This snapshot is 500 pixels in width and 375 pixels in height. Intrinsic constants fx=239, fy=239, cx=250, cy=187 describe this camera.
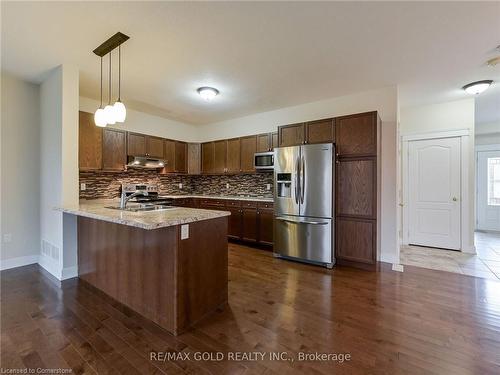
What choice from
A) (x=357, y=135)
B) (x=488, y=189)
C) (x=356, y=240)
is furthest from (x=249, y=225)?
(x=488, y=189)

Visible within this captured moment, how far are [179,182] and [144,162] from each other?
140 cm

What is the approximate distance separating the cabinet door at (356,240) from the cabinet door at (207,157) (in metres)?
3.18

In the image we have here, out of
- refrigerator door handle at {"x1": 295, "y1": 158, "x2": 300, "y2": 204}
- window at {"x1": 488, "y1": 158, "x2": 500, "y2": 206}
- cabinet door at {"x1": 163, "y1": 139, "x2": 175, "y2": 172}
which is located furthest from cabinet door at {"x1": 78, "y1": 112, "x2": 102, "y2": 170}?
window at {"x1": 488, "y1": 158, "x2": 500, "y2": 206}

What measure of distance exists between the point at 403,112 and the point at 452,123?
83 cm

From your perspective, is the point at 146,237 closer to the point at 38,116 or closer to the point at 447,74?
the point at 38,116

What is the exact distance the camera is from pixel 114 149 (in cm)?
428

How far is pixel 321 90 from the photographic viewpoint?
377cm

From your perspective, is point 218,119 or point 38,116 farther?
point 218,119

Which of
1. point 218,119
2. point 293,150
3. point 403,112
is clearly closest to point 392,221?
point 293,150

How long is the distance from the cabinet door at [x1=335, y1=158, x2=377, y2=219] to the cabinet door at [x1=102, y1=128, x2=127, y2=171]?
3761 mm

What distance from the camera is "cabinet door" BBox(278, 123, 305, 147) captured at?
3889 millimetres

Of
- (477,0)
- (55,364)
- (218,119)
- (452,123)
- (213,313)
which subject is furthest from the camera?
(218,119)

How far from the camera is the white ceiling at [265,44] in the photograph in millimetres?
2033

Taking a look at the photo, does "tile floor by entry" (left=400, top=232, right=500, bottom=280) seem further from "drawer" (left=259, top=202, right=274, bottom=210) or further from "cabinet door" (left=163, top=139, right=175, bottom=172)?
"cabinet door" (left=163, top=139, right=175, bottom=172)
